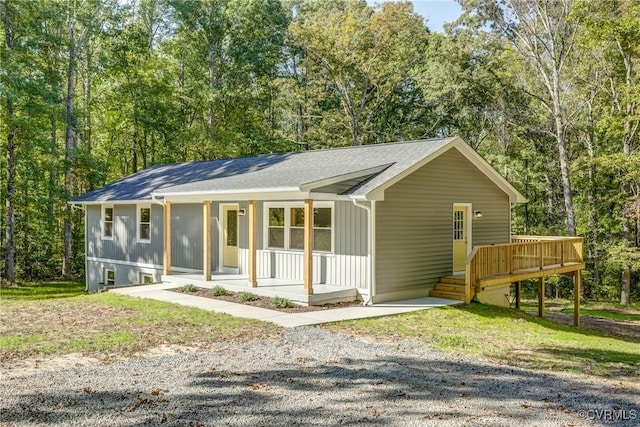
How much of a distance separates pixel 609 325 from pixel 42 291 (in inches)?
733

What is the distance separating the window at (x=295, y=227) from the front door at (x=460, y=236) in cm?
361

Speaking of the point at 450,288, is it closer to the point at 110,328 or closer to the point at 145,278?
the point at 110,328

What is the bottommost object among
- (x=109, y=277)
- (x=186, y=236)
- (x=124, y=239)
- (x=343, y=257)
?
(x=109, y=277)

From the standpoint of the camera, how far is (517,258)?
1320 cm

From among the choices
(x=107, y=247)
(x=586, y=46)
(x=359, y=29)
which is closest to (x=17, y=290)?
(x=107, y=247)

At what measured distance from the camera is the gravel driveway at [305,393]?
4.80m

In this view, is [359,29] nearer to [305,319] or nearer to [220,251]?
[220,251]

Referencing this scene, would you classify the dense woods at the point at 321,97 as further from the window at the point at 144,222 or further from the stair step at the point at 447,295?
the stair step at the point at 447,295

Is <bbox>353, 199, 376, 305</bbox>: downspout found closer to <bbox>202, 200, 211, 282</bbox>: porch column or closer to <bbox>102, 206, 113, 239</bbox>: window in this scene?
<bbox>202, 200, 211, 282</bbox>: porch column

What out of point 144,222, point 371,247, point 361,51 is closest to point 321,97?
point 361,51

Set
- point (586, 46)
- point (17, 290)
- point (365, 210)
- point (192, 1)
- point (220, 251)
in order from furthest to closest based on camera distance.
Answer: point (192, 1) → point (586, 46) → point (17, 290) → point (220, 251) → point (365, 210)

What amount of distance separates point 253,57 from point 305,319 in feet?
68.5

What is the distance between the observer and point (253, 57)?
27.5 meters

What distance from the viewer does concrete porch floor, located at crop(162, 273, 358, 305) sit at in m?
11.2
